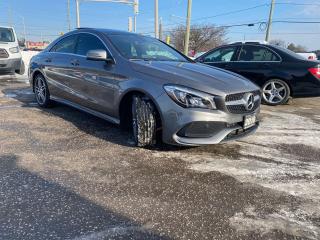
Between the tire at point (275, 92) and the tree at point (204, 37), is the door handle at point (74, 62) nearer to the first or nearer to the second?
the tire at point (275, 92)

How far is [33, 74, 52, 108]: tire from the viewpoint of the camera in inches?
248

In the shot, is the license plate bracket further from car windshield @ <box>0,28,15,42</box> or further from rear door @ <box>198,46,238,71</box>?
car windshield @ <box>0,28,15,42</box>

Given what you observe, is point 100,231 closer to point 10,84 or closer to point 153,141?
point 153,141

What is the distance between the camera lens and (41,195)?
9.76 feet

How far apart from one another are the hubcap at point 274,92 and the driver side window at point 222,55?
4.02 feet

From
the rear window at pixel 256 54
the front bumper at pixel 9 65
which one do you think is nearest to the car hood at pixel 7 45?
the front bumper at pixel 9 65

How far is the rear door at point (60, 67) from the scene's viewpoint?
5.47 m

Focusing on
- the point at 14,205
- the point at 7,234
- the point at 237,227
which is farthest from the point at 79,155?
the point at 237,227

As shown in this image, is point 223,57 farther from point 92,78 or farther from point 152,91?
point 152,91

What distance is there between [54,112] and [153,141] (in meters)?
2.96

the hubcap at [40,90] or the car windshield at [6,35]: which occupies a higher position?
the car windshield at [6,35]

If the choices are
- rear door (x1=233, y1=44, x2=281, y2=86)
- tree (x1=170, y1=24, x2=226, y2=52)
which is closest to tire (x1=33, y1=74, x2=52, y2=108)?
rear door (x1=233, y1=44, x2=281, y2=86)

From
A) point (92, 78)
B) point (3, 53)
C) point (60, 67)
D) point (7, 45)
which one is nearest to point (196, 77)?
point (92, 78)

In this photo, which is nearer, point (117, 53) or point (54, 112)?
point (117, 53)
